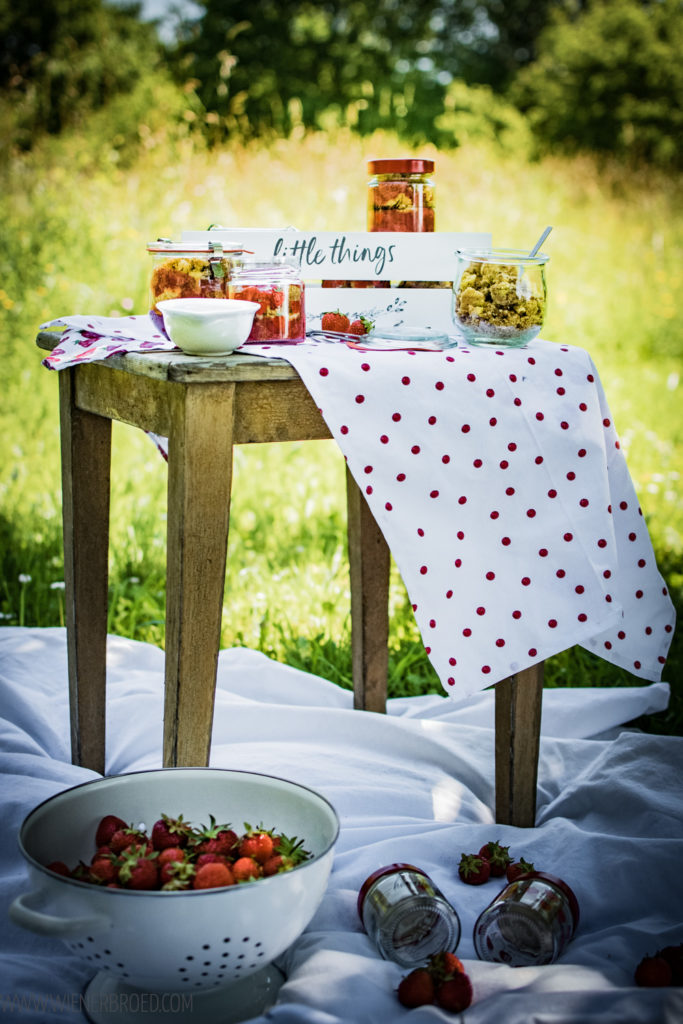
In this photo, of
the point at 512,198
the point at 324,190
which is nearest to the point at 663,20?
the point at 512,198

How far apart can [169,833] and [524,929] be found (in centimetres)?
48

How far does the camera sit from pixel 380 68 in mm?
9781

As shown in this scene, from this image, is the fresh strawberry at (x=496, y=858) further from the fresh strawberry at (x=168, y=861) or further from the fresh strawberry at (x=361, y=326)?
the fresh strawberry at (x=361, y=326)

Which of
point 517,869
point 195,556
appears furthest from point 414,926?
point 195,556

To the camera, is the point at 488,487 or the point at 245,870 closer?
the point at 245,870

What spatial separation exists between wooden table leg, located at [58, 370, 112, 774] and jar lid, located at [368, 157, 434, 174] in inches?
23.1

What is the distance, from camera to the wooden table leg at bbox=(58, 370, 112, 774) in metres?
1.71

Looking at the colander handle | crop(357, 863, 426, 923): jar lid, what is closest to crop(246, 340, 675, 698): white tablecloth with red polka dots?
crop(357, 863, 426, 923): jar lid

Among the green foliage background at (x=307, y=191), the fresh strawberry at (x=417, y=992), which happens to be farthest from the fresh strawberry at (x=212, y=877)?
the green foliage background at (x=307, y=191)

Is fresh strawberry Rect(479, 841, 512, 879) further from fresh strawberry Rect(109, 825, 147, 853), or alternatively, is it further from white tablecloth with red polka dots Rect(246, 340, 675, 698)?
fresh strawberry Rect(109, 825, 147, 853)

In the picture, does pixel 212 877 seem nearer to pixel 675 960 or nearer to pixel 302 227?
pixel 675 960

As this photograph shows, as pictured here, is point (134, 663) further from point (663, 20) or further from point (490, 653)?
point (663, 20)

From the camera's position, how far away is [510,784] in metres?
1.67

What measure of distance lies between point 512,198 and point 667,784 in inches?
186
